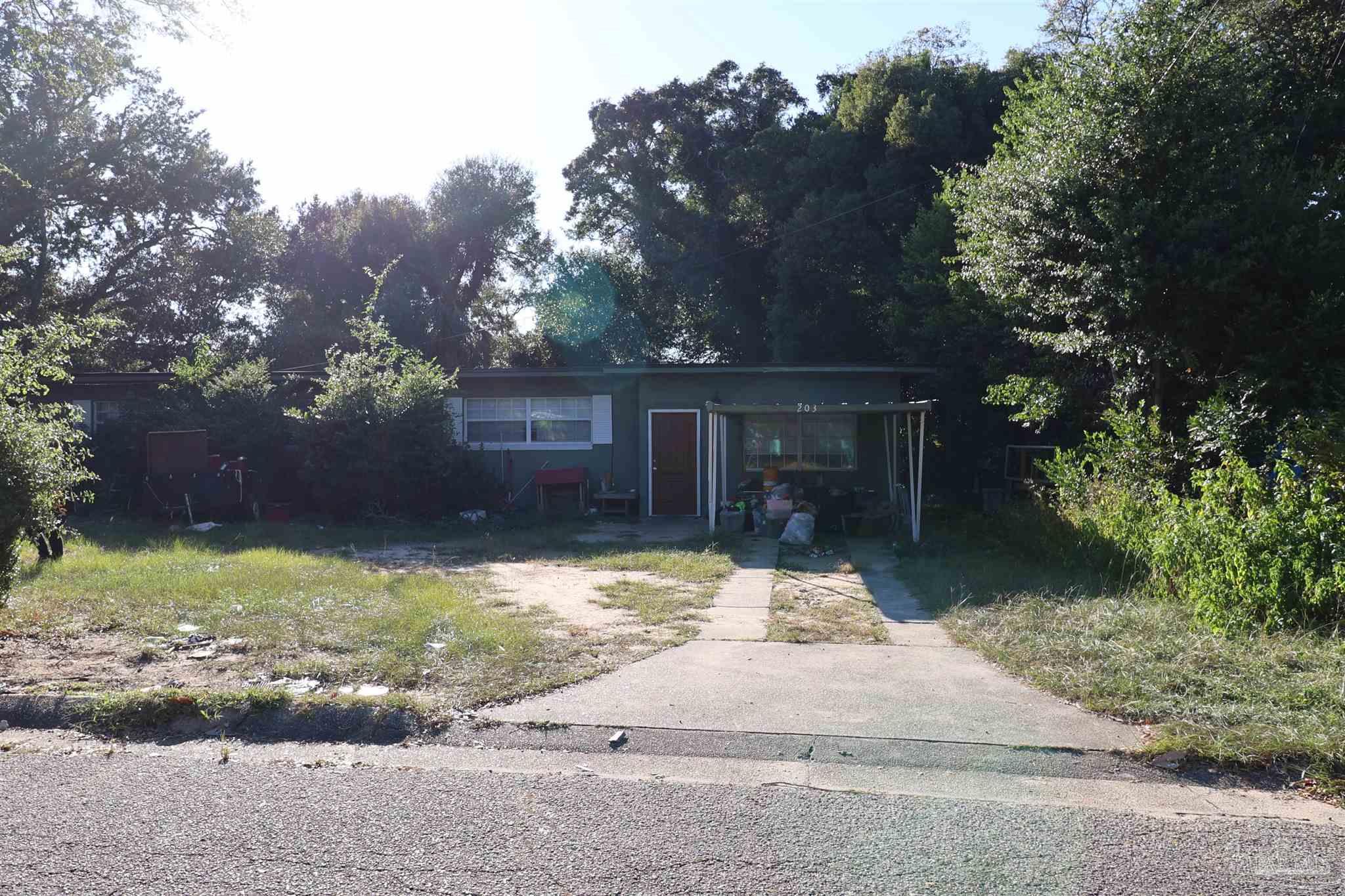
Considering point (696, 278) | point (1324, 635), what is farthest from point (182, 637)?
point (696, 278)

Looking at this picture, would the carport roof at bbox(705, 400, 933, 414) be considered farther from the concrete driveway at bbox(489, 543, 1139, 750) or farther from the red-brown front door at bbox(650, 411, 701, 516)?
the concrete driveway at bbox(489, 543, 1139, 750)

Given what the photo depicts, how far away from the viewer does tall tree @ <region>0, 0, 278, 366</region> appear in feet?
85.3

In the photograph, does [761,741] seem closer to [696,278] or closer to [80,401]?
[80,401]

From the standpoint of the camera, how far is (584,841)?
12.1 ft

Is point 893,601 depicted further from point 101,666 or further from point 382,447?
point 382,447

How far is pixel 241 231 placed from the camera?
103 ft

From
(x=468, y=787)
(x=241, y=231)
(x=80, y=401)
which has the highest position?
(x=241, y=231)

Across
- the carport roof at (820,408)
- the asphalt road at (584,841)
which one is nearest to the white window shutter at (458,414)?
the carport roof at (820,408)

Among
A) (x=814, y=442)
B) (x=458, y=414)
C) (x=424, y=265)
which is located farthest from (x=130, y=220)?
(x=814, y=442)

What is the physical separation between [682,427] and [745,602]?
875 centimetres

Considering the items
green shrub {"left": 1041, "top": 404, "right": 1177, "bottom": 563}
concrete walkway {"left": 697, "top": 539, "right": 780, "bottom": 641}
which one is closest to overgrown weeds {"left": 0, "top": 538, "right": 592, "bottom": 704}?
concrete walkway {"left": 697, "top": 539, "right": 780, "bottom": 641}

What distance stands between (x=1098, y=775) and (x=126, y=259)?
33.9 metres

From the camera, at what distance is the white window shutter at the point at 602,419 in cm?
1786

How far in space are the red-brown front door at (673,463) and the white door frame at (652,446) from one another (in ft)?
0.04
